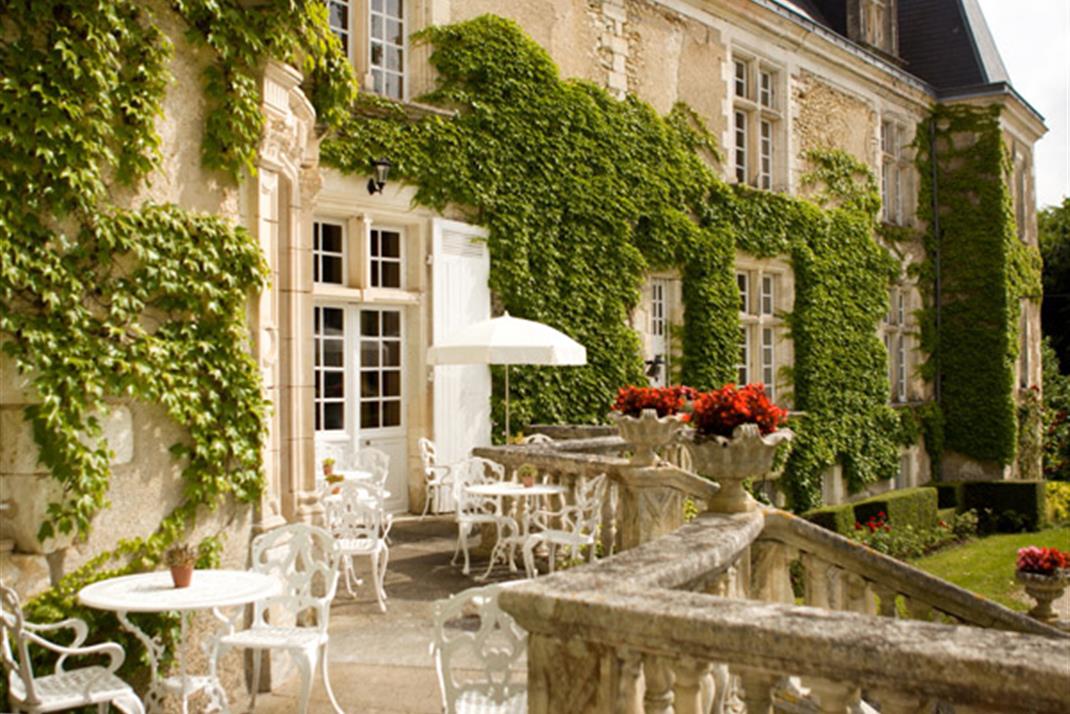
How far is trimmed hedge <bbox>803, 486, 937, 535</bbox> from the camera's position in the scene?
12070 mm

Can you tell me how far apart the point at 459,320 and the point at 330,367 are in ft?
4.43

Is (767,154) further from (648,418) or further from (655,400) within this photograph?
(648,418)

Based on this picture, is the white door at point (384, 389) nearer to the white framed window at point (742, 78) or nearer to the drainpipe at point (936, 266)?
the white framed window at point (742, 78)

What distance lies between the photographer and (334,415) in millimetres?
8172

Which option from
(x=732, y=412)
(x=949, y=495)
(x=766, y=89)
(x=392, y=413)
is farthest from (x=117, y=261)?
(x=949, y=495)

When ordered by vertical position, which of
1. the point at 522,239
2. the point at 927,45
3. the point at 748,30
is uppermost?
the point at 927,45

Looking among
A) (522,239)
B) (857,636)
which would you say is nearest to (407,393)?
(522,239)

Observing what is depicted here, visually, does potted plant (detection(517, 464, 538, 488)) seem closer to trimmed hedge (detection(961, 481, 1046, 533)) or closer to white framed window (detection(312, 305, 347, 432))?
white framed window (detection(312, 305, 347, 432))

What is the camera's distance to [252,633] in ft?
12.6

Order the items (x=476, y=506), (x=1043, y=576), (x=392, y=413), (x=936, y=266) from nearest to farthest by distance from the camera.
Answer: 1. (x=476, y=506)
2. (x=1043, y=576)
3. (x=392, y=413)
4. (x=936, y=266)

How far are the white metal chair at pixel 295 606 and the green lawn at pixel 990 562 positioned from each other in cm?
767

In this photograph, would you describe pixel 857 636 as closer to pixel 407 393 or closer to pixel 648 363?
pixel 407 393

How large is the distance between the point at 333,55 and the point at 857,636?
4500mm

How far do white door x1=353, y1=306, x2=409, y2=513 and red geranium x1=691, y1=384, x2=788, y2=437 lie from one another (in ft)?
16.6
